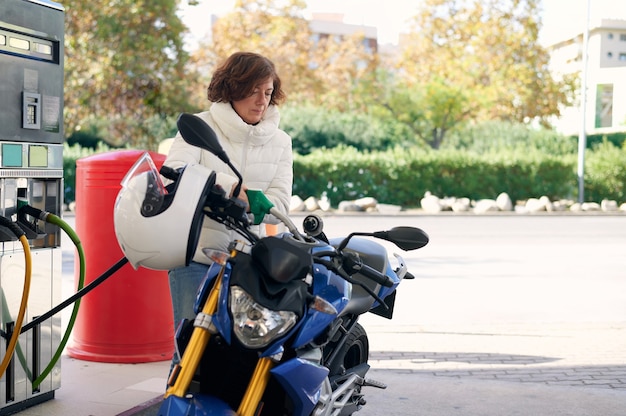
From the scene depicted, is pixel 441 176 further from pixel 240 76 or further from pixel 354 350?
pixel 240 76

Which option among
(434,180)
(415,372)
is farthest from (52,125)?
(434,180)

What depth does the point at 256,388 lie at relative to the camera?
9.16 feet

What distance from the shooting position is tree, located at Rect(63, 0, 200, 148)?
24.0 m

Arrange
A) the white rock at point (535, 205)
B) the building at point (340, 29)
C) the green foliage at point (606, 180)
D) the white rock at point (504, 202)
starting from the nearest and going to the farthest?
1. the white rock at point (535, 205)
2. the white rock at point (504, 202)
3. the green foliage at point (606, 180)
4. the building at point (340, 29)

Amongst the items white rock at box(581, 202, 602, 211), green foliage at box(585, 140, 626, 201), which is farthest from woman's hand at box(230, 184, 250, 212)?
green foliage at box(585, 140, 626, 201)

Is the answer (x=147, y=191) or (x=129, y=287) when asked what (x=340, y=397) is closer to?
(x=147, y=191)

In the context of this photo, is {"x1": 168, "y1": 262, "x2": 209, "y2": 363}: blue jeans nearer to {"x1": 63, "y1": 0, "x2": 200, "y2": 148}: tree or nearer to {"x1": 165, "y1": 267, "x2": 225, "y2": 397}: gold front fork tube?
{"x1": 165, "y1": 267, "x2": 225, "y2": 397}: gold front fork tube

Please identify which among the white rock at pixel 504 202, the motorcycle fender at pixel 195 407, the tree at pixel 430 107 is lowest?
the white rock at pixel 504 202

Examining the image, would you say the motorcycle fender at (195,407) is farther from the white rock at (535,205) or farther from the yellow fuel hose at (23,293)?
the white rock at (535,205)

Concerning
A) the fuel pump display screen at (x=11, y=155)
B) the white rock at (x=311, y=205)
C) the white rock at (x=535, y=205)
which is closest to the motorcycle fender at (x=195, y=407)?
the fuel pump display screen at (x=11, y=155)

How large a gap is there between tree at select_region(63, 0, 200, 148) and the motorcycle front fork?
72.6 feet

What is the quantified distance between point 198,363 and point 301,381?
367mm

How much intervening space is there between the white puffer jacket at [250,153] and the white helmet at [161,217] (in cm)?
89

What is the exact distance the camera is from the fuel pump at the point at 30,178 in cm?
433
